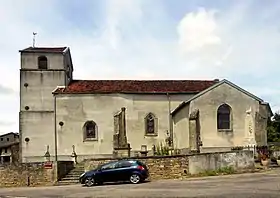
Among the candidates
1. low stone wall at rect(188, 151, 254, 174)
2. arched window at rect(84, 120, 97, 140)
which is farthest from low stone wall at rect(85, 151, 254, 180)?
arched window at rect(84, 120, 97, 140)

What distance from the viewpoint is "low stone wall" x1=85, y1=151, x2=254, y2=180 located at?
31688mm

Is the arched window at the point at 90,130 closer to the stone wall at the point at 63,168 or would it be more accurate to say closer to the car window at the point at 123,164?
the stone wall at the point at 63,168

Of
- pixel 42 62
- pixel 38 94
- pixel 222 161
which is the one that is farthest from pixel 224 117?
pixel 42 62

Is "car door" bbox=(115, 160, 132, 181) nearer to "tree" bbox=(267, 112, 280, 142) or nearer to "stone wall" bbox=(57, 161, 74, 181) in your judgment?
"stone wall" bbox=(57, 161, 74, 181)

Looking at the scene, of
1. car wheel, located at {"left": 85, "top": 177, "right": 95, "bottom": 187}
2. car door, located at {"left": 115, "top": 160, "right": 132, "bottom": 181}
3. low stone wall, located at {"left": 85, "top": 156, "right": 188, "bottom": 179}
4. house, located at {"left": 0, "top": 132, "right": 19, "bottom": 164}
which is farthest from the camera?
house, located at {"left": 0, "top": 132, "right": 19, "bottom": 164}

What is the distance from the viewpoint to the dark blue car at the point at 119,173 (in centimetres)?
2866

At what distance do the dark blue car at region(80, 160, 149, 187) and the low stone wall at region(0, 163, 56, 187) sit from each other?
15.8 feet

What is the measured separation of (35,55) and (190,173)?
2513cm

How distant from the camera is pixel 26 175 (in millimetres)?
33875

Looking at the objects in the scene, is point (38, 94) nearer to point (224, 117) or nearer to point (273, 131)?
point (224, 117)

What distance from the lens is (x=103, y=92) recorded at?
49812 mm

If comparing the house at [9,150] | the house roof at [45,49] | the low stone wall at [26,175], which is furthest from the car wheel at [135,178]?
the house roof at [45,49]

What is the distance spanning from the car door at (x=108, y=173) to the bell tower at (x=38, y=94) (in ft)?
65.9

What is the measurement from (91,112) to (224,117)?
1318cm
